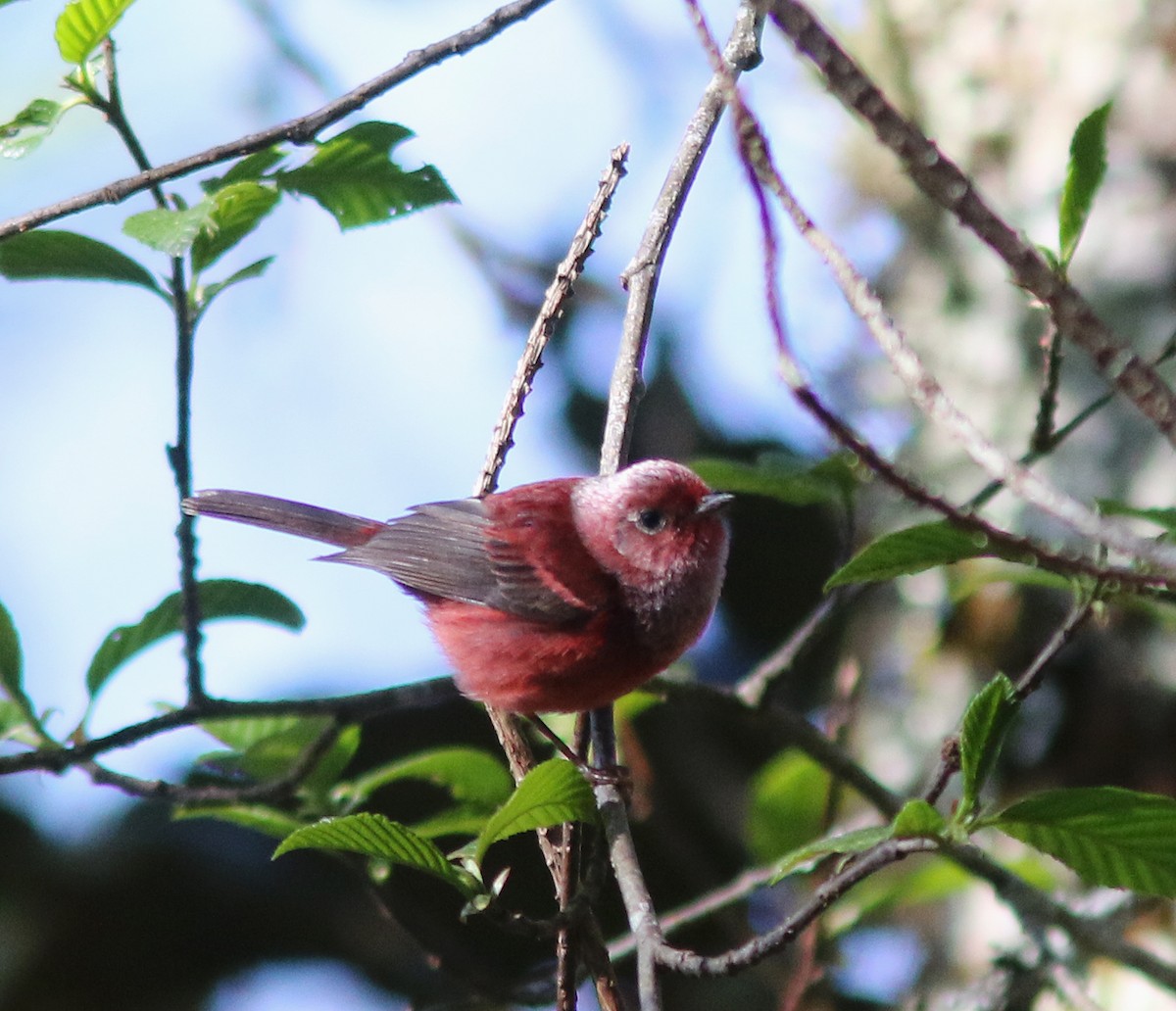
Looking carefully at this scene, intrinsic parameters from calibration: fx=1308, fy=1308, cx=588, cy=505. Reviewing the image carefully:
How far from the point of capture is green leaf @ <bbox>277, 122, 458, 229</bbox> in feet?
9.23

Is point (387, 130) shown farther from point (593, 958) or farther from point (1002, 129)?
point (1002, 129)

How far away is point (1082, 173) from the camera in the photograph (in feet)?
9.03

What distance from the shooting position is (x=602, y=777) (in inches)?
135

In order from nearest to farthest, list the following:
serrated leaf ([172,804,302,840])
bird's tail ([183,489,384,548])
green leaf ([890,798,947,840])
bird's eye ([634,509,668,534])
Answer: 1. green leaf ([890,798,947,840])
2. serrated leaf ([172,804,302,840])
3. bird's eye ([634,509,668,534])
4. bird's tail ([183,489,384,548])

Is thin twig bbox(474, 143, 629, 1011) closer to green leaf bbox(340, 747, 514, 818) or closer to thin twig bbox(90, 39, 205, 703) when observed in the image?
green leaf bbox(340, 747, 514, 818)

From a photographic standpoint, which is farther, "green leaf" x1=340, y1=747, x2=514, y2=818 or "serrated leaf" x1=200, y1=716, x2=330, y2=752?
"serrated leaf" x1=200, y1=716, x2=330, y2=752

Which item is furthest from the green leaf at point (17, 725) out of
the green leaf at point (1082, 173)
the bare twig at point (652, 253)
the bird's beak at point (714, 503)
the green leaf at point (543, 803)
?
the green leaf at point (1082, 173)

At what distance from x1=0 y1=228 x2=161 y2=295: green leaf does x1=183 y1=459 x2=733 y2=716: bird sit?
150 cm

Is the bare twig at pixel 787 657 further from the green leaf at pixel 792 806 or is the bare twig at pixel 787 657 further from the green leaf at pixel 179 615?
the green leaf at pixel 179 615

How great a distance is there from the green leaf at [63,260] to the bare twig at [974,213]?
5.76 ft

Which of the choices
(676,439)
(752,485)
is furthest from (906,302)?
(752,485)

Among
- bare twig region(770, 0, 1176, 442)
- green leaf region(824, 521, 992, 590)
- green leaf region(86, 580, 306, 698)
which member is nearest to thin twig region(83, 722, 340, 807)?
green leaf region(86, 580, 306, 698)

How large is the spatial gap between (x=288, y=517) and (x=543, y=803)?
8.23 ft

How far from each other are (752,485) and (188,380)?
152 centimetres
